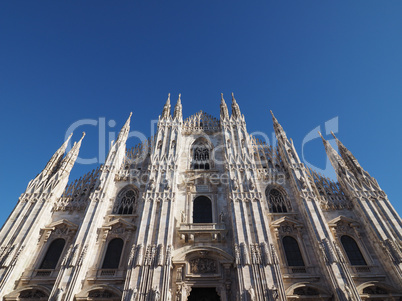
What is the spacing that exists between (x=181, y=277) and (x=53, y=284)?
28.2 feet

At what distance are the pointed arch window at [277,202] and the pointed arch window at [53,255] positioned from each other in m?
16.9

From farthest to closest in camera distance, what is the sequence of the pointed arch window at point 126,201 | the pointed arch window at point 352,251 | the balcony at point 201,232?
the pointed arch window at point 126,201, the balcony at point 201,232, the pointed arch window at point 352,251

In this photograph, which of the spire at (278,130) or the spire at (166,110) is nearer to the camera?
the spire at (278,130)

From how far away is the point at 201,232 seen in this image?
17969 mm

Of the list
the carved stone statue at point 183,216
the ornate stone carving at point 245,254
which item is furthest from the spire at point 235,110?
the ornate stone carving at point 245,254

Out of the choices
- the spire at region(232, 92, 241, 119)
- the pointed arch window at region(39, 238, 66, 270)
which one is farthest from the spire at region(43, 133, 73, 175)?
the spire at region(232, 92, 241, 119)

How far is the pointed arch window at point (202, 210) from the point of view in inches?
787

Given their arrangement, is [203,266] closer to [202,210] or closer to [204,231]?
[204,231]

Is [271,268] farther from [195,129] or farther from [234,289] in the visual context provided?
[195,129]

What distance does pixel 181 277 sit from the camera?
15945mm

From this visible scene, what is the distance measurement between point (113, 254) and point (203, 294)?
7178 mm

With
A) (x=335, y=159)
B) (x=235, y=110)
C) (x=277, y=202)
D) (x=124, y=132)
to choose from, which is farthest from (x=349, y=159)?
(x=124, y=132)

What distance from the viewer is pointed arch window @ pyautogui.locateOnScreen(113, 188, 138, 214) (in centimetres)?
2070

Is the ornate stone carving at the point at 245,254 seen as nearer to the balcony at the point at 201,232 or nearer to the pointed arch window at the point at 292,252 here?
the balcony at the point at 201,232
